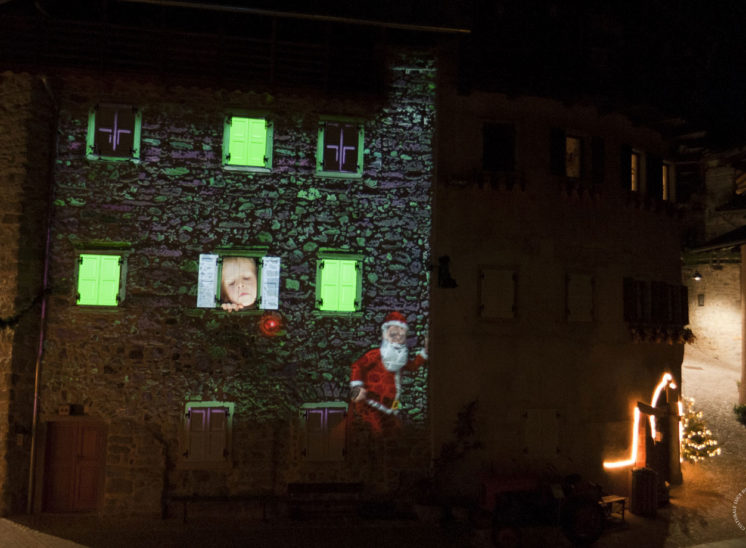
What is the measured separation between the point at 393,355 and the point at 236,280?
148 inches

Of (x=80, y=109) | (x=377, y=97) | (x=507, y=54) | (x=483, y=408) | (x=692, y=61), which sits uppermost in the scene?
(x=692, y=61)

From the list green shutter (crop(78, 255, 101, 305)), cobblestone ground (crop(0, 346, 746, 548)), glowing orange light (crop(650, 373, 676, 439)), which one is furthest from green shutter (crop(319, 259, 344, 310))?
glowing orange light (crop(650, 373, 676, 439))

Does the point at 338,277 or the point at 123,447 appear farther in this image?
the point at 338,277

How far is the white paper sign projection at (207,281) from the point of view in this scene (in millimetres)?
10992

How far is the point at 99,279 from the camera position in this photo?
10.9 meters

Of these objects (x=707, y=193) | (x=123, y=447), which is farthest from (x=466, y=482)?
(x=707, y=193)

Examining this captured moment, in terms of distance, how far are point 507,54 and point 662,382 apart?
30.8 feet

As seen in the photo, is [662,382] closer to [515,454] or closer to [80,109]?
[515,454]

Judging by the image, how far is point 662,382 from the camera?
45.5 ft

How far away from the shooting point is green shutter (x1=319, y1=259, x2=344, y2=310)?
1140 centimetres

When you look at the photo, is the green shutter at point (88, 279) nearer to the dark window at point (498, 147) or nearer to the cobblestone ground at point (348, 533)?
the cobblestone ground at point (348, 533)

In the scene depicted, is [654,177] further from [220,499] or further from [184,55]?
[220,499]

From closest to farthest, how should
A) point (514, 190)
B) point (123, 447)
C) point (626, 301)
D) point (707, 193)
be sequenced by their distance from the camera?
point (123, 447)
point (514, 190)
point (626, 301)
point (707, 193)

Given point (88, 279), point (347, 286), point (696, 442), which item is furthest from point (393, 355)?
point (696, 442)
